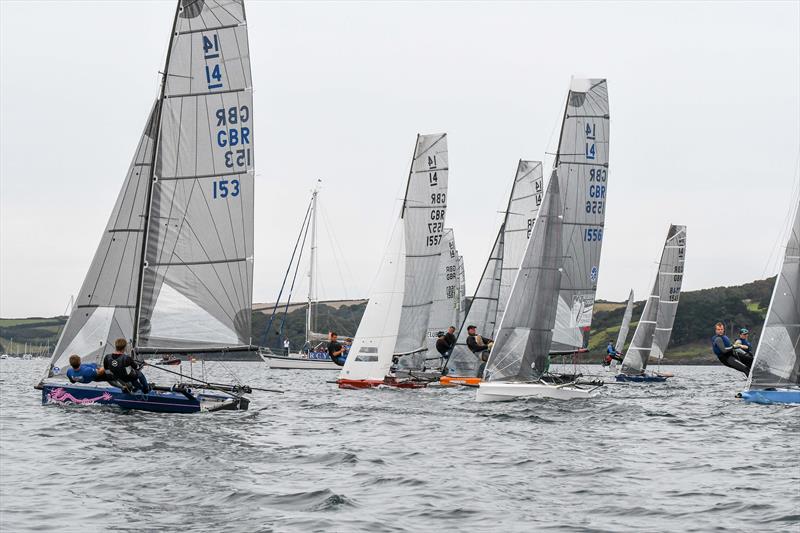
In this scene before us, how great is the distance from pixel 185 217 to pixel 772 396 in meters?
16.4

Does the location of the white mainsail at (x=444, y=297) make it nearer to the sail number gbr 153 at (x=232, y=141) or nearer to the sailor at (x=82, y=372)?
the sail number gbr 153 at (x=232, y=141)

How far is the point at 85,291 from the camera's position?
78.6ft

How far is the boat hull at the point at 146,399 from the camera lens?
22.1 m

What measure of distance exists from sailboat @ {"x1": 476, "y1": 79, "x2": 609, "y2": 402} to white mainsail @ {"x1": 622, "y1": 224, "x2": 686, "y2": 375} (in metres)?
21.3

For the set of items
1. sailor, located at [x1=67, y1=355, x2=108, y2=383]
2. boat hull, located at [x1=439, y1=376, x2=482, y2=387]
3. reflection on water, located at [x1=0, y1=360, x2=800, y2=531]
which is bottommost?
boat hull, located at [x1=439, y1=376, x2=482, y2=387]

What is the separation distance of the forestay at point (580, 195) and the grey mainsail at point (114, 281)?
1647 centimetres

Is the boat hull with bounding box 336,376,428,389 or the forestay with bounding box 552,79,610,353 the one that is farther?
the boat hull with bounding box 336,376,428,389

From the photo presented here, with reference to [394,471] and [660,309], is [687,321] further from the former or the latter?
[394,471]

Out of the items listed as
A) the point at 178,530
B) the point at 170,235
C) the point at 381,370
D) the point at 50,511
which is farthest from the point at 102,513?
the point at 381,370

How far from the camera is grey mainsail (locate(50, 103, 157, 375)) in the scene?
23844 mm

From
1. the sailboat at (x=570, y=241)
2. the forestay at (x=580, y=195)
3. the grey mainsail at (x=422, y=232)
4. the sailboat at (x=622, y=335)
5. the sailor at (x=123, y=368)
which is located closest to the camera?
the sailor at (x=123, y=368)

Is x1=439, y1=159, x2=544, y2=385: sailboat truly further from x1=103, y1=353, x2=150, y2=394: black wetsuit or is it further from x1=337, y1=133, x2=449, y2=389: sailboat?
x1=103, y1=353, x2=150, y2=394: black wetsuit

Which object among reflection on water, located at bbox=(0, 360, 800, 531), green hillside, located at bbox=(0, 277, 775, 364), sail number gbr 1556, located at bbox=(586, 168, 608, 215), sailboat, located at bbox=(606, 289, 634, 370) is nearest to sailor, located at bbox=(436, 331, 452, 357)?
sail number gbr 1556, located at bbox=(586, 168, 608, 215)

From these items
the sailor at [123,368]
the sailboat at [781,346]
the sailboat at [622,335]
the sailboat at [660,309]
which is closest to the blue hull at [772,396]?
the sailboat at [781,346]
